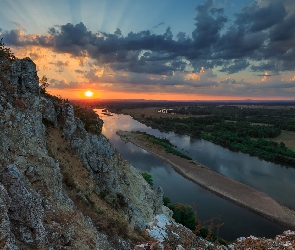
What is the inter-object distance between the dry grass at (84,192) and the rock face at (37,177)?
0.64 m

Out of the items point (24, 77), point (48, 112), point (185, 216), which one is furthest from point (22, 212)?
point (185, 216)

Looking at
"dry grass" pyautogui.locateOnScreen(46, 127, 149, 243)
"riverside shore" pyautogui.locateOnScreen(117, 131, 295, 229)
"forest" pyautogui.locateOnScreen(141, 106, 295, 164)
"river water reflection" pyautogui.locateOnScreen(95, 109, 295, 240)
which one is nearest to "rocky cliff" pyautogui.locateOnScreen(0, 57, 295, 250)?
"dry grass" pyautogui.locateOnScreen(46, 127, 149, 243)

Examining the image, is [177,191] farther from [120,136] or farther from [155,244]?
[120,136]

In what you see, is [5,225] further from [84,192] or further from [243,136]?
[243,136]

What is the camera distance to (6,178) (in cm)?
917

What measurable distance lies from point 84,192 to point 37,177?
4.86 meters

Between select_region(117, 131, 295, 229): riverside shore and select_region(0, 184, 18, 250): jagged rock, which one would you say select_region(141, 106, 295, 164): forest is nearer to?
select_region(117, 131, 295, 229): riverside shore

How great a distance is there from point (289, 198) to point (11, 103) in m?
50.1

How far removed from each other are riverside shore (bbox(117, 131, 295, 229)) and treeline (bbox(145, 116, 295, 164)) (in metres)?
25.1

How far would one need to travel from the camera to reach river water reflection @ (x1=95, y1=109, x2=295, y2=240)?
37544mm

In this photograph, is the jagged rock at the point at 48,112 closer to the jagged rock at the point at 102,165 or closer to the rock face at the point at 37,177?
the rock face at the point at 37,177

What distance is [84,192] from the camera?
15.9 m

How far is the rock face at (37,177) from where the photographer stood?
9.03 metres

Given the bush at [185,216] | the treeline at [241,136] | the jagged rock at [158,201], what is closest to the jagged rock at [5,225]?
the jagged rock at [158,201]
